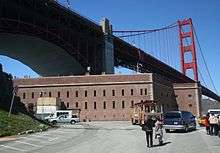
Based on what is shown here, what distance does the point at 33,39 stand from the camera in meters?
76.3

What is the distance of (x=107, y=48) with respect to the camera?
91375 millimetres

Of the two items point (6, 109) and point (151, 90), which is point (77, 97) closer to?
point (151, 90)

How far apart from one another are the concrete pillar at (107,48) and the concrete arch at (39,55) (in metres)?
4.92

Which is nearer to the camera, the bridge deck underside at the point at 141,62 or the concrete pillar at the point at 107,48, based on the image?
the concrete pillar at the point at 107,48

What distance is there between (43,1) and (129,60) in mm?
40543

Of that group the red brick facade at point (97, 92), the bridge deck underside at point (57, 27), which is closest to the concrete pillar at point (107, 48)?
the bridge deck underside at point (57, 27)

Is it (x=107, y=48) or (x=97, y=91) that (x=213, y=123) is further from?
(x=107, y=48)

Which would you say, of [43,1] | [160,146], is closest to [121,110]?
[43,1]

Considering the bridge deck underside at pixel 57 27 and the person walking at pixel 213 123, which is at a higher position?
the bridge deck underside at pixel 57 27

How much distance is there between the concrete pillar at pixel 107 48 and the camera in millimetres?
91113

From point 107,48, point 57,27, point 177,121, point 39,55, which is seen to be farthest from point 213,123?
point 39,55

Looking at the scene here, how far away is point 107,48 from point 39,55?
45.7 ft

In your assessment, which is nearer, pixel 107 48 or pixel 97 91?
pixel 97 91

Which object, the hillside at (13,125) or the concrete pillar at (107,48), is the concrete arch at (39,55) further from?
the hillside at (13,125)
